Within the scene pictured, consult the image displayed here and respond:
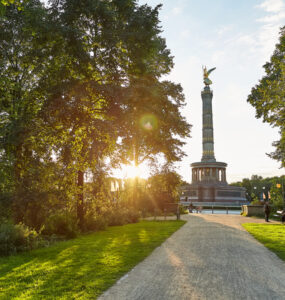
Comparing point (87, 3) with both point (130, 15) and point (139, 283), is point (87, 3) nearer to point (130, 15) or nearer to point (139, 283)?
point (130, 15)

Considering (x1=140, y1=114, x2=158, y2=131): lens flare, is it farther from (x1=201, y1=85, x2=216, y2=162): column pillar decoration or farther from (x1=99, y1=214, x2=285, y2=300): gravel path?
(x1=201, y1=85, x2=216, y2=162): column pillar decoration

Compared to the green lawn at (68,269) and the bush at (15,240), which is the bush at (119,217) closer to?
the green lawn at (68,269)

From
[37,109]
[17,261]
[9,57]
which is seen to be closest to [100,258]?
[17,261]

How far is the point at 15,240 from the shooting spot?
931 cm

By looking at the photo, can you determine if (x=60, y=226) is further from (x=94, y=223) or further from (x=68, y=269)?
(x=68, y=269)

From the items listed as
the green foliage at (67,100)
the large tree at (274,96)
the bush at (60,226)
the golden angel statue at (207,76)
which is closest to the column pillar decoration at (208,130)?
the golden angel statue at (207,76)

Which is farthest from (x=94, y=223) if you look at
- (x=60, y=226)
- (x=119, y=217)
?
(x=119, y=217)

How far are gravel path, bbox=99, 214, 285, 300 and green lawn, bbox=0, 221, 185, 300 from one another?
0.36 m

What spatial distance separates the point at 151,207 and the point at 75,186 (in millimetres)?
15977

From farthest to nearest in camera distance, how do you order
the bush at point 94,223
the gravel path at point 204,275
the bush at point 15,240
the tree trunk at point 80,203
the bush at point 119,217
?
the bush at point 119,217, the bush at point 94,223, the tree trunk at point 80,203, the bush at point 15,240, the gravel path at point 204,275

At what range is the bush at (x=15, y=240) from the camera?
8891mm

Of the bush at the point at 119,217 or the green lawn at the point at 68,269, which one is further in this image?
the bush at the point at 119,217

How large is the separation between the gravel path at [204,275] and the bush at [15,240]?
4.22m

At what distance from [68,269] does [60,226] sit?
6812 millimetres
